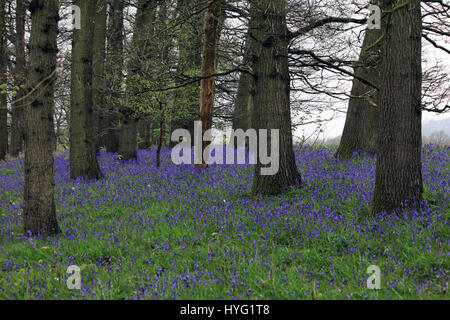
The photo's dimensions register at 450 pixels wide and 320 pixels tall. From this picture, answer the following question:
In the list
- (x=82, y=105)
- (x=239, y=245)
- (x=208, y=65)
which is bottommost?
(x=239, y=245)

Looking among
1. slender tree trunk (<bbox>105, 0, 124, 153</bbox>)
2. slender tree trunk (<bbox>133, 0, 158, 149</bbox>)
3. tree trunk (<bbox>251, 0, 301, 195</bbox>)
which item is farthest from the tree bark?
tree trunk (<bbox>251, 0, 301, 195</bbox>)

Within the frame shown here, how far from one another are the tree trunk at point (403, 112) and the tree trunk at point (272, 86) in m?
2.37

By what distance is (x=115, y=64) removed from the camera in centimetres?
1273

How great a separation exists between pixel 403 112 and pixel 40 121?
620 cm

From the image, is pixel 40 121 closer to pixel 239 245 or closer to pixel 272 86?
pixel 239 245

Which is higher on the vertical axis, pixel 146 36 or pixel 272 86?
pixel 146 36

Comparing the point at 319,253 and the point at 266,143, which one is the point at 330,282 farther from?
the point at 266,143

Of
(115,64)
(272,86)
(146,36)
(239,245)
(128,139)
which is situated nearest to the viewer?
(239,245)

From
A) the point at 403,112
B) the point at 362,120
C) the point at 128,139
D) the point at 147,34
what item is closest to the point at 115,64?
the point at 147,34

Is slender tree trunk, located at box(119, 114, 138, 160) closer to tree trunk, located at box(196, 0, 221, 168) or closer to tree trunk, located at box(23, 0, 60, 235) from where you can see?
tree trunk, located at box(196, 0, 221, 168)

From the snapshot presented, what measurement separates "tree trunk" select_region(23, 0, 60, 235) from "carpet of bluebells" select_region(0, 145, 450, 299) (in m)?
0.47

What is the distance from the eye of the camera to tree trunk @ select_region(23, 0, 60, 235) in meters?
→ 5.64

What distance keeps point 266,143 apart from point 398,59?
3045 millimetres
